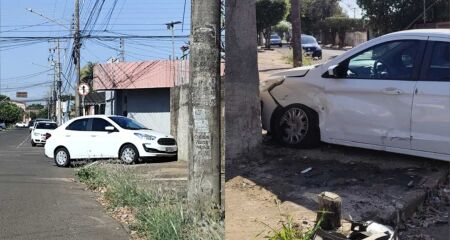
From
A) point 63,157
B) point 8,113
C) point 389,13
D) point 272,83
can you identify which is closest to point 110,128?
point 63,157

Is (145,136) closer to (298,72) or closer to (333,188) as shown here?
(298,72)

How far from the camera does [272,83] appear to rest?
8195mm

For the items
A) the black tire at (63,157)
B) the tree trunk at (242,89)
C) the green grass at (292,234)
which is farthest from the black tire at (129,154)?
the green grass at (292,234)

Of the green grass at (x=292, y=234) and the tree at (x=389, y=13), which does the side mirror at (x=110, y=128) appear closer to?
the tree at (x=389, y=13)

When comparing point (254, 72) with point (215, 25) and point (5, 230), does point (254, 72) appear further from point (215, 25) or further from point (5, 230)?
point (5, 230)

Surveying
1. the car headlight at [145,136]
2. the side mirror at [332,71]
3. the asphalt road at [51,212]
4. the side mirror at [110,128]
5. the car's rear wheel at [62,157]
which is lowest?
the asphalt road at [51,212]

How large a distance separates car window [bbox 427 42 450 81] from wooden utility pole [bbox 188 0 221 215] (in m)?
2.30

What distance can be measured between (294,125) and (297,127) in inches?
2.5

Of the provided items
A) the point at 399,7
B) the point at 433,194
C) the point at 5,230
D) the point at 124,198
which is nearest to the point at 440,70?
the point at 433,194

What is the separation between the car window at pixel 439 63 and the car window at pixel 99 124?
38.8ft

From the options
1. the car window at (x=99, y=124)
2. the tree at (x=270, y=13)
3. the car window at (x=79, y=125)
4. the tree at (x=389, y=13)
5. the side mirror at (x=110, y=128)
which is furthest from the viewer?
the tree at (x=270, y=13)

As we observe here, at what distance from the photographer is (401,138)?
6.39m

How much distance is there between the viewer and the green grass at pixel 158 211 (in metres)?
5.50

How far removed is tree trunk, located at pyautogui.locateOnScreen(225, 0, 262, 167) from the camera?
7.32 metres
